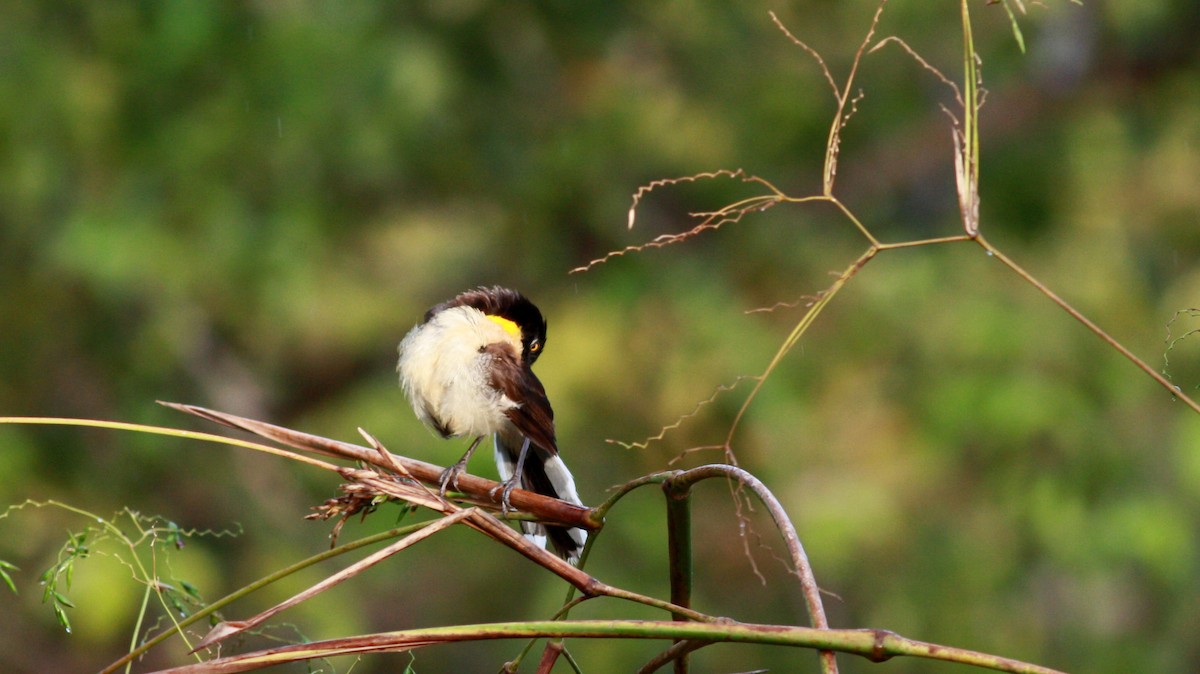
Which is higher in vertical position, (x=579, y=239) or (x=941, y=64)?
(x=941, y=64)

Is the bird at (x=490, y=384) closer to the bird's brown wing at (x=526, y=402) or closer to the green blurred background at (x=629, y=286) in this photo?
the bird's brown wing at (x=526, y=402)

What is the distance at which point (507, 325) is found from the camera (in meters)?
2.81

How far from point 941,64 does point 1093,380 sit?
2.30 metres

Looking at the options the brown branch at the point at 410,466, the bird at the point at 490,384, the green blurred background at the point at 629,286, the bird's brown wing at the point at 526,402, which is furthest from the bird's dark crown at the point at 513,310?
the green blurred background at the point at 629,286

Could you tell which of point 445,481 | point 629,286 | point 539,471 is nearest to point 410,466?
point 445,481

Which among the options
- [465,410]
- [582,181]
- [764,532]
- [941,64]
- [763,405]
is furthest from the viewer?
[941,64]

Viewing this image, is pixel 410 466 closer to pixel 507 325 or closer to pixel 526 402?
pixel 526 402

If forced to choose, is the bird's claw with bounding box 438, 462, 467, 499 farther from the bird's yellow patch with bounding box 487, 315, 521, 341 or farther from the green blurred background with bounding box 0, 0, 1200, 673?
the green blurred background with bounding box 0, 0, 1200, 673

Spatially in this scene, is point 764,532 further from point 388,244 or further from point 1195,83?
point 1195,83

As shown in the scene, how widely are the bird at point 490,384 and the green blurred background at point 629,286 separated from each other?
3998mm

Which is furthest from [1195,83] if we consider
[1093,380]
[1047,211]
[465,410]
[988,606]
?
[465,410]

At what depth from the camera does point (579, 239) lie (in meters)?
8.12

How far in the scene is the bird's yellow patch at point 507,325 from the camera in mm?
2809

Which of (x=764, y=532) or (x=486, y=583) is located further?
(x=486, y=583)
